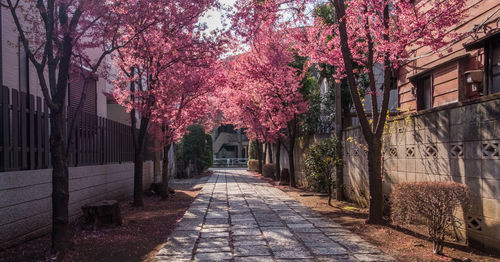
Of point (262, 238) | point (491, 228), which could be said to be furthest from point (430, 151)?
point (262, 238)

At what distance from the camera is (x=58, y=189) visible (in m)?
5.23

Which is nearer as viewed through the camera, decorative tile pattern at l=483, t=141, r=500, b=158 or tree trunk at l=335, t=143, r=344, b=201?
decorative tile pattern at l=483, t=141, r=500, b=158

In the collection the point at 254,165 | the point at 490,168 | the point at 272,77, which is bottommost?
the point at 254,165

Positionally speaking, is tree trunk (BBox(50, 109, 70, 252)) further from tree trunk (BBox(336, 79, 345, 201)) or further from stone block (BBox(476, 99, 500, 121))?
tree trunk (BBox(336, 79, 345, 201))

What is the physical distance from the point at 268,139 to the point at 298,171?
2.93m

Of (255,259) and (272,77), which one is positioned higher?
(272,77)

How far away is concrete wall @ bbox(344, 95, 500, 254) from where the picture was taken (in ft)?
16.4

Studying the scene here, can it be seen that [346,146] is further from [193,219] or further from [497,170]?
[497,170]

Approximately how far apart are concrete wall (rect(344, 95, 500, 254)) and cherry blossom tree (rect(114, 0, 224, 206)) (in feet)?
16.9

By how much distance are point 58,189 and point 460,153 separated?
19.5 feet

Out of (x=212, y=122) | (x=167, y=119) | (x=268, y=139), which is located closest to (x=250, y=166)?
(x=212, y=122)

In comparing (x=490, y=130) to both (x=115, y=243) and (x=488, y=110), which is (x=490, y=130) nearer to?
(x=488, y=110)

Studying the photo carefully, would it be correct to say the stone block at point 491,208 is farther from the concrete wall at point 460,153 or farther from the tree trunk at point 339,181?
the tree trunk at point 339,181

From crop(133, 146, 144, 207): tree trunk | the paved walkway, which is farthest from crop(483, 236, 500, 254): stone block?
crop(133, 146, 144, 207): tree trunk
